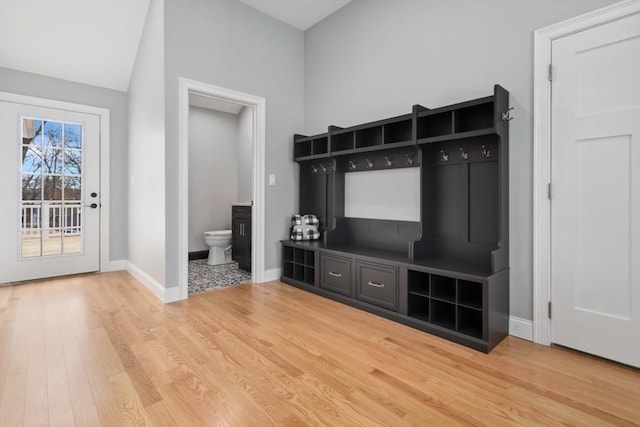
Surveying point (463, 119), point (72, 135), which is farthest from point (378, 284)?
point (72, 135)

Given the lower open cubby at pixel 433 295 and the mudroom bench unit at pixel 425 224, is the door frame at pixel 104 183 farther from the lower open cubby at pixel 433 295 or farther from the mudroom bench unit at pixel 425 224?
the lower open cubby at pixel 433 295

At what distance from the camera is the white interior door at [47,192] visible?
11.8 feet

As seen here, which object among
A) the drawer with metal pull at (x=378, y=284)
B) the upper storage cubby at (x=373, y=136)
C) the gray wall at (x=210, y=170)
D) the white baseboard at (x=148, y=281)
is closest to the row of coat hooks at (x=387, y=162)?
the upper storage cubby at (x=373, y=136)

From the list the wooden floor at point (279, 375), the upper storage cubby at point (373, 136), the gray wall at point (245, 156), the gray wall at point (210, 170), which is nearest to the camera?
the wooden floor at point (279, 375)

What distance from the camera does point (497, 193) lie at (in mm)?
2311

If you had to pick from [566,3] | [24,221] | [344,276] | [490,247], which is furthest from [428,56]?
[24,221]

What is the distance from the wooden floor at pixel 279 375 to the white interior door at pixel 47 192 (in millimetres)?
1456

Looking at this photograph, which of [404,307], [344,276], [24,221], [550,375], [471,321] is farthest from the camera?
[24,221]

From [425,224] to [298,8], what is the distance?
2.82 metres

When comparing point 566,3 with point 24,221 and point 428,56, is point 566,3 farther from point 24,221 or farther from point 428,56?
point 24,221

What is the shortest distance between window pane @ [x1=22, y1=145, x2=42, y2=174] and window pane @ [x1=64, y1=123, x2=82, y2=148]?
12.7 inches

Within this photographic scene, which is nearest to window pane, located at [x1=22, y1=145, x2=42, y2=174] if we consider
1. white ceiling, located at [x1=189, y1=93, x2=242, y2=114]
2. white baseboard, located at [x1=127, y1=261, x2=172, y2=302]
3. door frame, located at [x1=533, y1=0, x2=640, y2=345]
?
white baseboard, located at [x1=127, y1=261, x2=172, y2=302]

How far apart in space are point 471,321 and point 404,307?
48cm

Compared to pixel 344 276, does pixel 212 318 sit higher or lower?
lower
